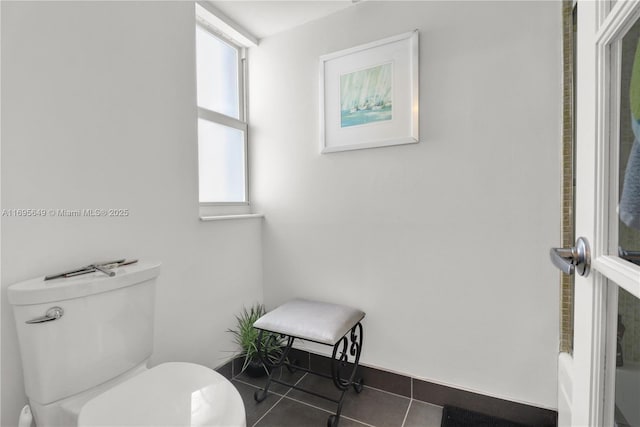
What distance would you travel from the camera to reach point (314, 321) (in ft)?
4.70

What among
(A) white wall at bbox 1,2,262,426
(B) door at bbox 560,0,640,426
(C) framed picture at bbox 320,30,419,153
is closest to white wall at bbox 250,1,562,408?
(C) framed picture at bbox 320,30,419,153

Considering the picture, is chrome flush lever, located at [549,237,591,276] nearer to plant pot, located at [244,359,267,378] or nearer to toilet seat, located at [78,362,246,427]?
toilet seat, located at [78,362,246,427]

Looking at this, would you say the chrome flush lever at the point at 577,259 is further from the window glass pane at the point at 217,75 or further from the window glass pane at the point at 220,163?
the window glass pane at the point at 217,75

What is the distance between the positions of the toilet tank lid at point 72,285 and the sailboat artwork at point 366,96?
4.20 feet

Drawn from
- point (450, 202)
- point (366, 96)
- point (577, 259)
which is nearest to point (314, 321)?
point (450, 202)

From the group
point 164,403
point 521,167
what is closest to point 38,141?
point 164,403

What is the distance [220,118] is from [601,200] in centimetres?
182

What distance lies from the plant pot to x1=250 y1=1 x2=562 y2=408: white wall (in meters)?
0.47

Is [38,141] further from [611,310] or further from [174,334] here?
[611,310]

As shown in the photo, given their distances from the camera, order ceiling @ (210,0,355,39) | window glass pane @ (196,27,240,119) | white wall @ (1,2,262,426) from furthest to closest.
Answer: window glass pane @ (196,27,240,119)
ceiling @ (210,0,355,39)
white wall @ (1,2,262,426)

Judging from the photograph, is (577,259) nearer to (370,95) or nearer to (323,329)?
(323,329)

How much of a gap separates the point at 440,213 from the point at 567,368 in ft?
2.60

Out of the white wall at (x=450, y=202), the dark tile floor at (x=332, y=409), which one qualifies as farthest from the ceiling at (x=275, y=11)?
the dark tile floor at (x=332, y=409)

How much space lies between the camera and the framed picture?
153 centimetres
